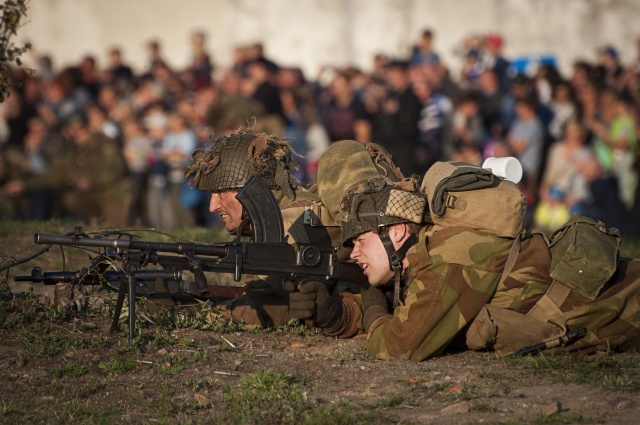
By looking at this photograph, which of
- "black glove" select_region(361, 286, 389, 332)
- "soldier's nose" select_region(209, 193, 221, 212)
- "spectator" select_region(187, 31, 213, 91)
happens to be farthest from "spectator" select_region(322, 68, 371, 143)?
"black glove" select_region(361, 286, 389, 332)

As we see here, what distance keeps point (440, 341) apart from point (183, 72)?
12240 millimetres

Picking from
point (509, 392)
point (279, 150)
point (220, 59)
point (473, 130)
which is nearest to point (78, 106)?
point (220, 59)

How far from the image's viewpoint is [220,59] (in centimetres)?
2052

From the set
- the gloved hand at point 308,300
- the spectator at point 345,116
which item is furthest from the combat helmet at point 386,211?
the spectator at point 345,116

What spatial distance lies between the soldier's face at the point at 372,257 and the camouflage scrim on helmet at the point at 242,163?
4.44 feet

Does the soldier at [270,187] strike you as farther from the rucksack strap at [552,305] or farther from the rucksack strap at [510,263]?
the rucksack strap at [552,305]

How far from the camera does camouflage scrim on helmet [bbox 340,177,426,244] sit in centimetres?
688

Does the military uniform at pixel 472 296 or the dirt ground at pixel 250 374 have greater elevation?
the military uniform at pixel 472 296

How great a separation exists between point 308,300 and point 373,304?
0.61m

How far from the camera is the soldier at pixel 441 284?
22.1 ft

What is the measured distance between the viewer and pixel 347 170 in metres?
8.09

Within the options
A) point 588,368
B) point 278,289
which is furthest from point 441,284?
point 278,289

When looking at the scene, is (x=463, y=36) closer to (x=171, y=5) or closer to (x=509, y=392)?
(x=171, y=5)

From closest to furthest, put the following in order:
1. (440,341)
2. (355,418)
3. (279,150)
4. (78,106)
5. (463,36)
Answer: (355,418), (440,341), (279,150), (78,106), (463,36)
